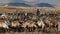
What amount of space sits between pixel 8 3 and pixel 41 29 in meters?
2.31

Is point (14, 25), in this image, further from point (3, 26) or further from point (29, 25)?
point (29, 25)

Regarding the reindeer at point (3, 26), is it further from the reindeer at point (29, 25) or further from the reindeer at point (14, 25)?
the reindeer at point (29, 25)

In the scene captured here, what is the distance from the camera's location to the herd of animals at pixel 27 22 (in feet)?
27.3

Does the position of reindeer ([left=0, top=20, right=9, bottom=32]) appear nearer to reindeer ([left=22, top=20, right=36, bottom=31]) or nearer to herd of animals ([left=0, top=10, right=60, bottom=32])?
herd of animals ([left=0, top=10, right=60, bottom=32])

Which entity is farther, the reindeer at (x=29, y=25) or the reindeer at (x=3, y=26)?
the reindeer at (x=29, y=25)

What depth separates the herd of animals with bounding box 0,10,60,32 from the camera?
27.3 ft

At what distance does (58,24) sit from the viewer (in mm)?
8484

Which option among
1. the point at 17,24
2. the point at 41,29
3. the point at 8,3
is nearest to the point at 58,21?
the point at 41,29

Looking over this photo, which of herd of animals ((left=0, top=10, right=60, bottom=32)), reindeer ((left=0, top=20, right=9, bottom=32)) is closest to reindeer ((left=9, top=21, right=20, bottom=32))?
herd of animals ((left=0, top=10, right=60, bottom=32))

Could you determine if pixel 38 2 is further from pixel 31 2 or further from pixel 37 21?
pixel 37 21

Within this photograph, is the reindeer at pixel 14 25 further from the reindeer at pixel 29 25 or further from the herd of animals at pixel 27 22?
the reindeer at pixel 29 25

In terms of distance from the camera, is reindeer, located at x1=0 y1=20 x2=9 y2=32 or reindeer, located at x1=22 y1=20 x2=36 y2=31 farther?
reindeer, located at x1=22 y1=20 x2=36 y2=31

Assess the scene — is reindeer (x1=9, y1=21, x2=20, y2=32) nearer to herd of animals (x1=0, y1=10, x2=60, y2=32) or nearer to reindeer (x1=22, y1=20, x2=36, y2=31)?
herd of animals (x1=0, y1=10, x2=60, y2=32)

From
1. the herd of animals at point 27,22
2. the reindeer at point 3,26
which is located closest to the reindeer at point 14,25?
the herd of animals at point 27,22
